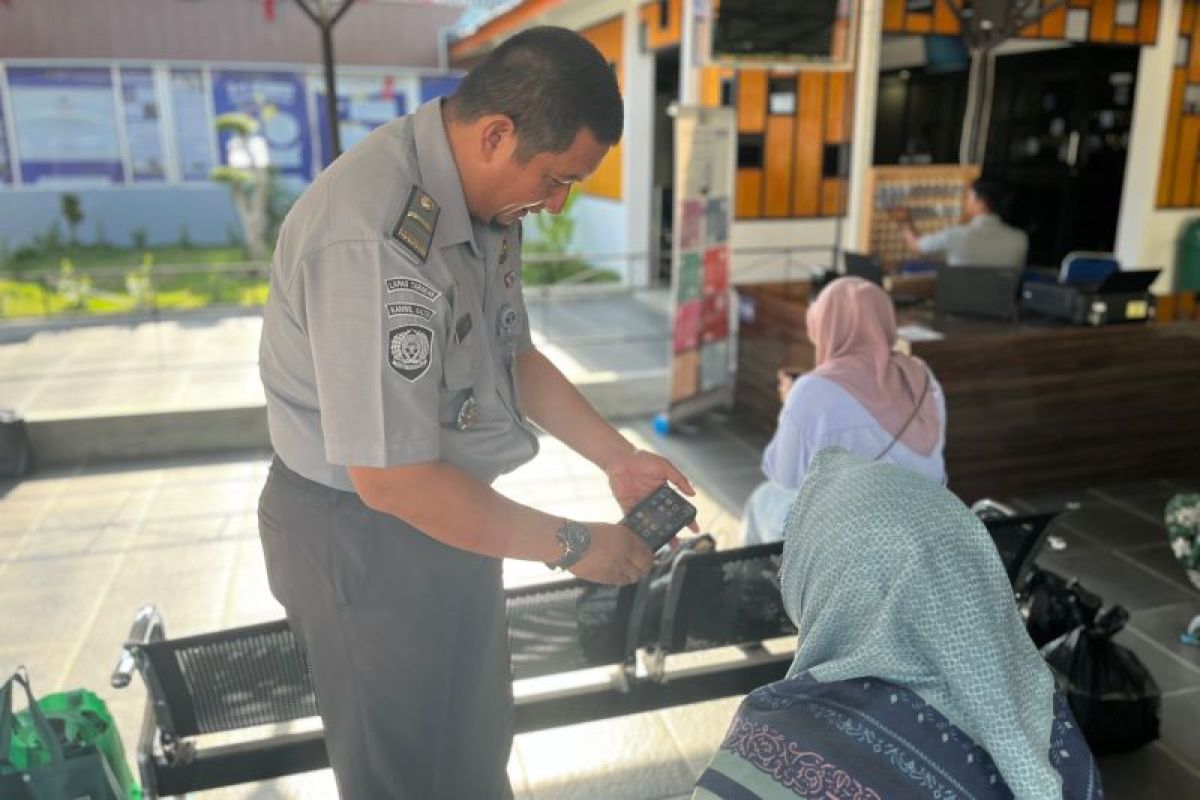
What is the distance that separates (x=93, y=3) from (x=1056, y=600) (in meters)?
12.4

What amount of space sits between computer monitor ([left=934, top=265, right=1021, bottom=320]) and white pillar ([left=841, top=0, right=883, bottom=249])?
1970 mm

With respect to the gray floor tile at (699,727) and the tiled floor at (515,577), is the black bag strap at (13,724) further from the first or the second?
the gray floor tile at (699,727)

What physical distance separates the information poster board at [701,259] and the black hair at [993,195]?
4.31 ft

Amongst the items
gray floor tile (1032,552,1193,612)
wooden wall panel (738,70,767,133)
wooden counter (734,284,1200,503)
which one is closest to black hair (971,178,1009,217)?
wooden counter (734,284,1200,503)

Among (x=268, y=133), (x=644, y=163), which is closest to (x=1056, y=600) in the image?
(x=644, y=163)

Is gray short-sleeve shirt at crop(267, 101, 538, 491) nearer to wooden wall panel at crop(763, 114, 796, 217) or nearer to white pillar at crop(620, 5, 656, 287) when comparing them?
wooden wall panel at crop(763, 114, 796, 217)

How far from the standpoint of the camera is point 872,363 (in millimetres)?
2543

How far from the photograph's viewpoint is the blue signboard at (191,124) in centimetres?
1177

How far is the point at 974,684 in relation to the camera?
999 millimetres

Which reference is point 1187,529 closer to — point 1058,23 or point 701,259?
point 701,259

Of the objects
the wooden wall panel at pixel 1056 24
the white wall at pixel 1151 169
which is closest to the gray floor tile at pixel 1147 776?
the wooden wall panel at pixel 1056 24

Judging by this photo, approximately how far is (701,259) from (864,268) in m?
1.00

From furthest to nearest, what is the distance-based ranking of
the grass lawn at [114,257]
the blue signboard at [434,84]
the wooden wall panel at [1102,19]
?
the blue signboard at [434,84]
the grass lawn at [114,257]
the wooden wall panel at [1102,19]

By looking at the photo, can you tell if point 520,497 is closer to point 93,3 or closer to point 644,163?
point 644,163
